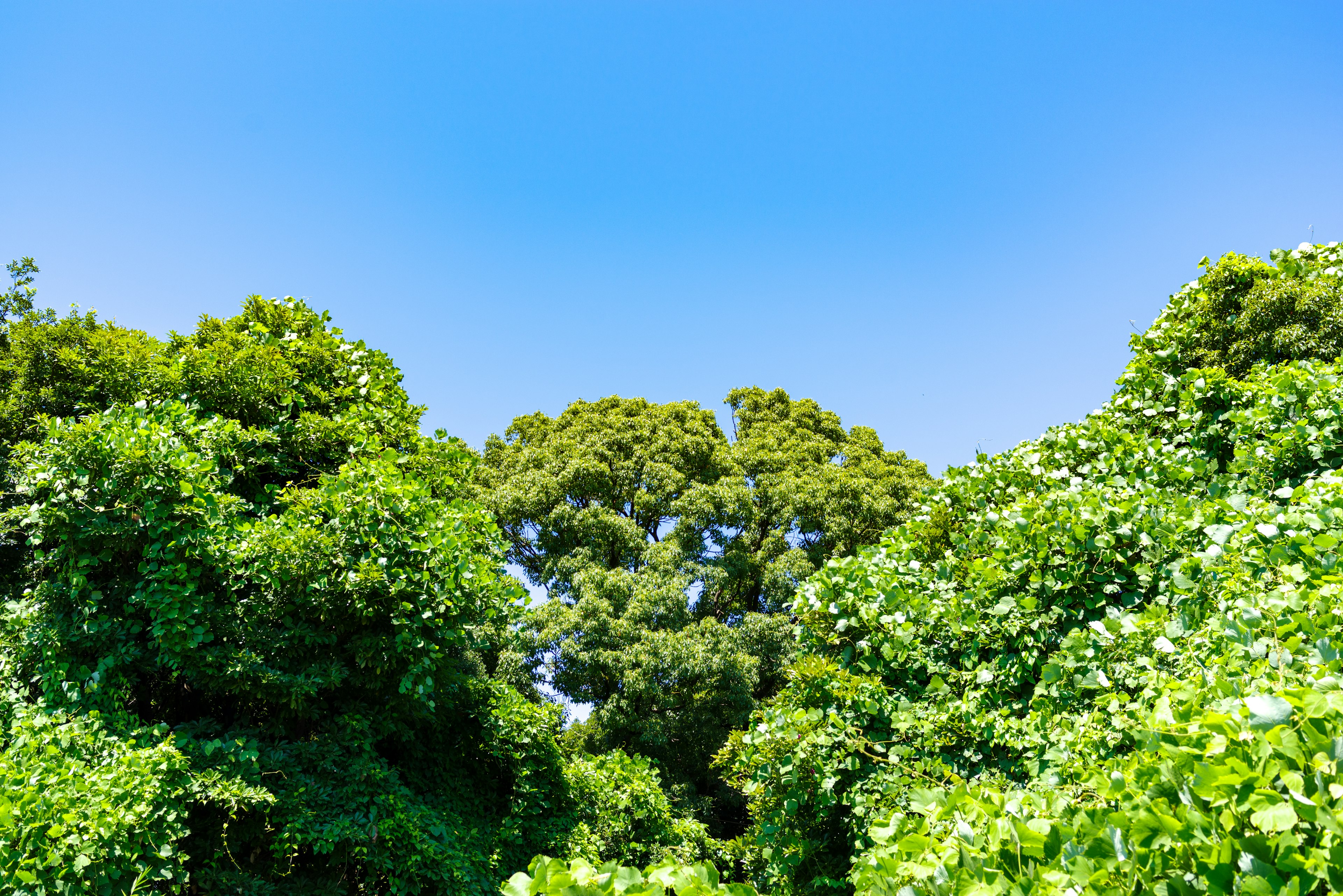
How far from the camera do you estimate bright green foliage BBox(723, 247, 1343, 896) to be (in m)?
2.34

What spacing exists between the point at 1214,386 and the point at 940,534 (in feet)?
9.13

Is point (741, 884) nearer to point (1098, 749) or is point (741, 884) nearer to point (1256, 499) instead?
point (1098, 749)

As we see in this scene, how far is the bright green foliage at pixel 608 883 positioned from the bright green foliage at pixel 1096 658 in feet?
2.63

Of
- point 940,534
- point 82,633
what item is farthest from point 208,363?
point 940,534

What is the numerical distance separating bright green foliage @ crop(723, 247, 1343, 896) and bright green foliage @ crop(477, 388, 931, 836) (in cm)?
711

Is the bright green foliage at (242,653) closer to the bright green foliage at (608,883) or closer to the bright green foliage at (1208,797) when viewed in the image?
the bright green foliage at (608,883)

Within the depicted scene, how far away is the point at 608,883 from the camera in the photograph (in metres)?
2.28

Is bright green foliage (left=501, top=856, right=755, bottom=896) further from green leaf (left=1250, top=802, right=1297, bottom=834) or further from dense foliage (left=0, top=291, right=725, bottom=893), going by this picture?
dense foliage (left=0, top=291, right=725, bottom=893)

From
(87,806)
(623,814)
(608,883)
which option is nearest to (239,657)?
(87,806)

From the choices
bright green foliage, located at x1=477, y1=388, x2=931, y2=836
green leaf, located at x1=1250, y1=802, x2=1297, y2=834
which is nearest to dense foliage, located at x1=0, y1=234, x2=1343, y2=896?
green leaf, located at x1=1250, y1=802, x2=1297, y2=834

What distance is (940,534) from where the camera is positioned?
7.68 meters

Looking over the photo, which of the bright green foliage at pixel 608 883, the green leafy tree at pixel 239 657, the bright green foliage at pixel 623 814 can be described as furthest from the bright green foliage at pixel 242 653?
the bright green foliage at pixel 608 883

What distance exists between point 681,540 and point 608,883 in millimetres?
15409

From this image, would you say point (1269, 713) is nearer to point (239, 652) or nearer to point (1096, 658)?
point (1096, 658)
